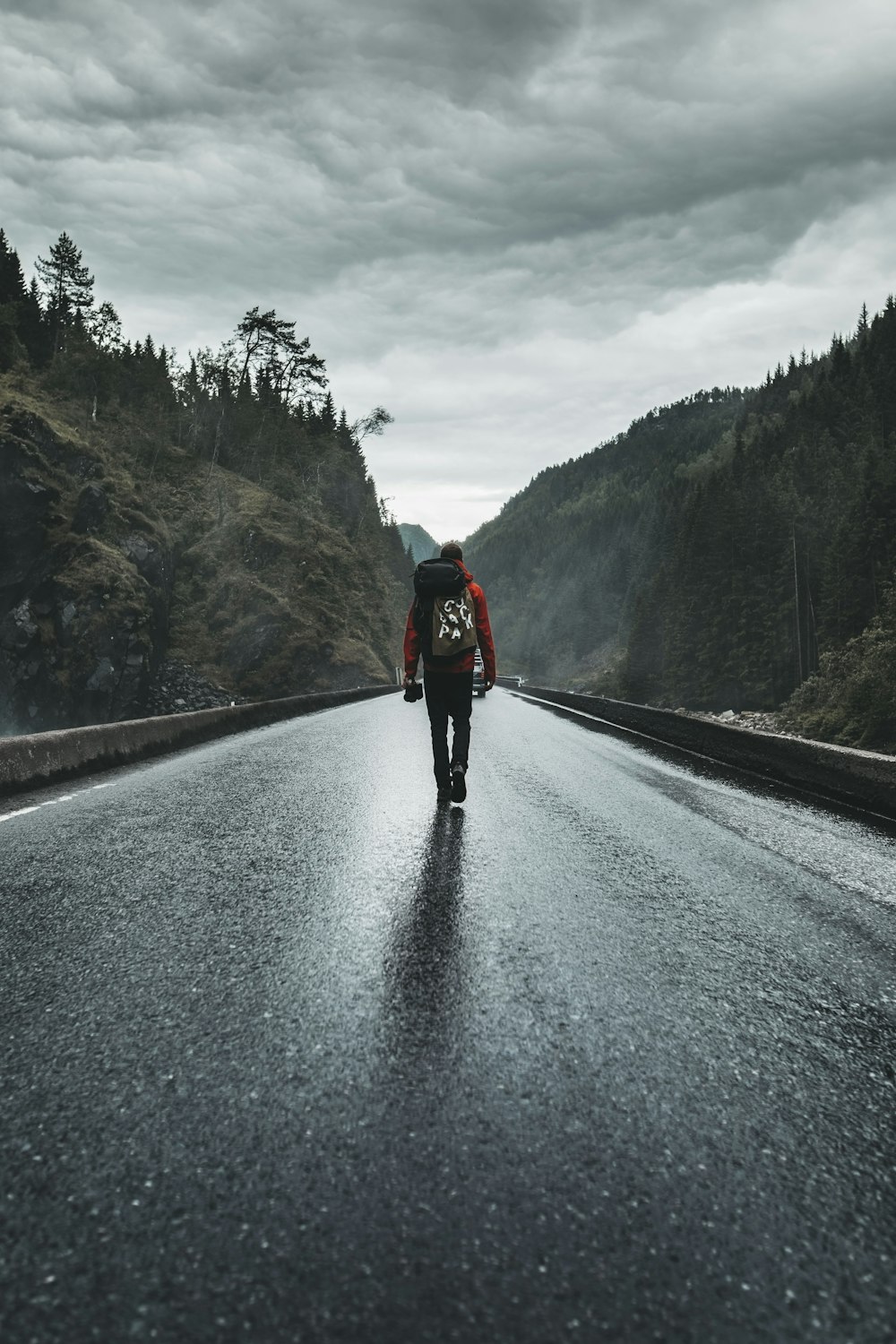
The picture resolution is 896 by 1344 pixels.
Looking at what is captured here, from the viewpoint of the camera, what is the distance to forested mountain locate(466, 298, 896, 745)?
1505 inches

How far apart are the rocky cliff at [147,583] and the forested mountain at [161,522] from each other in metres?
0.10

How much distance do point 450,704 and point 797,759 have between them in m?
4.66

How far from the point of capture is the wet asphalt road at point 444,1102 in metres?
1.34

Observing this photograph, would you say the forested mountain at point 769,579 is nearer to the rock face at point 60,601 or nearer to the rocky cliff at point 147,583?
the rocky cliff at point 147,583

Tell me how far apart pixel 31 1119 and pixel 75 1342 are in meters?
0.80

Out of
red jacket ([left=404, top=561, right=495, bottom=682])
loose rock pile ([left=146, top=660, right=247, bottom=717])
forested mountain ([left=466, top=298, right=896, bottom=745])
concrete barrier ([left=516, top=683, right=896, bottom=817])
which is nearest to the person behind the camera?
red jacket ([left=404, top=561, right=495, bottom=682])

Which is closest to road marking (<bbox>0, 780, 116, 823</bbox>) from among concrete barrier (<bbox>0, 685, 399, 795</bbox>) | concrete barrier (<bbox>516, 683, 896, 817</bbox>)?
concrete barrier (<bbox>0, 685, 399, 795</bbox>)

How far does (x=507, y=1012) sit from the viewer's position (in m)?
2.52

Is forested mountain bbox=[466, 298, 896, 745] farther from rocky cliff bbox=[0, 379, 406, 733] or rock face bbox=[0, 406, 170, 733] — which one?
rock face bbox=[0, 406, 170, 733]

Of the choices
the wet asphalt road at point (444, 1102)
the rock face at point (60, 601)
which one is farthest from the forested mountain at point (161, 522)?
the wet asphalt road at point (444, 1102)

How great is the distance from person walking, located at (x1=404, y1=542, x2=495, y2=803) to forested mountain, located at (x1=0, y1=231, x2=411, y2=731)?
32990 millimetres

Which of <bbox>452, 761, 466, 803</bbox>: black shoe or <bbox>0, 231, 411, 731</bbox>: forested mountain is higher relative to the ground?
<bbox>0, 231, 411, 731</bbox>: forested mountain

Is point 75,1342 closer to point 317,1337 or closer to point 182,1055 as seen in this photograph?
point 317,1337

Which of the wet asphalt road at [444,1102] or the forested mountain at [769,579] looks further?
the forested mountain at [769,579]
